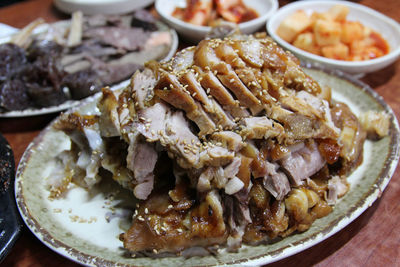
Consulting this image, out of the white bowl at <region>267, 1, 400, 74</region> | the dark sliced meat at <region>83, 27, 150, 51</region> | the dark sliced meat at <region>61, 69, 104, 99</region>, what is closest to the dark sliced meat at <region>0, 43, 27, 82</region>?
the dark sliced meat at <region>61, 69, 104, 99</region>

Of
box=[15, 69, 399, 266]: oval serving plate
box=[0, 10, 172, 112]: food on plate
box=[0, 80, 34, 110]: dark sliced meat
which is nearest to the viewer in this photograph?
box=[15, 69, 399, 266]: oval serving plate

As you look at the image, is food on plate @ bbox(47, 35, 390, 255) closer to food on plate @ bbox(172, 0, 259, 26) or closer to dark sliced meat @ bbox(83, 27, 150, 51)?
dark sliced meat @ bbox(83, 27, 150, 51)

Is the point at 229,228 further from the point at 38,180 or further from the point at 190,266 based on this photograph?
the point at 38,180

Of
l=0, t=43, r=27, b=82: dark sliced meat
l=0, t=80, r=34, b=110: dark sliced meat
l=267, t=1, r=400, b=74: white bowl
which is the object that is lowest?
A: l=0, t=80, r=34, b=110: dark sliced meat

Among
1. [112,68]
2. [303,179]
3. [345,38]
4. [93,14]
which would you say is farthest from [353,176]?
[93,14]

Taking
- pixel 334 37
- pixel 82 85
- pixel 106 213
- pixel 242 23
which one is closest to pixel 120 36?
pixel 82 85

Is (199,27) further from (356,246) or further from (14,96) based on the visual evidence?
(356,246)

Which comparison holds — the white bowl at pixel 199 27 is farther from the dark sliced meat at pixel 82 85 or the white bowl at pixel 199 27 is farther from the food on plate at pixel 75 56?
the dark sliced meat at pixel 82 85
